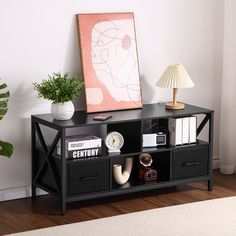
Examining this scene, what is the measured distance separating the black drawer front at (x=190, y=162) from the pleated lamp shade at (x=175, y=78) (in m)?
0.47

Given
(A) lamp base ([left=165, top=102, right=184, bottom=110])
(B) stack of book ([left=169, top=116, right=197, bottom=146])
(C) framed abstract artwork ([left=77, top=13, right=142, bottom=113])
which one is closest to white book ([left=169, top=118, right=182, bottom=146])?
(B) stack of book ([left=169, top=116, right=197, bottom=146])

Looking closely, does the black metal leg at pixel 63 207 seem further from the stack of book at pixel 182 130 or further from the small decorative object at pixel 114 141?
the stack of book at pixel 182 130

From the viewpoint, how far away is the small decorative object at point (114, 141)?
473cm

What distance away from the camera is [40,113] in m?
4.82

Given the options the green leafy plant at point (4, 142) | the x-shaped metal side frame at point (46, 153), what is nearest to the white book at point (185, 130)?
the x-shaped metal side frame at point (46, 153)

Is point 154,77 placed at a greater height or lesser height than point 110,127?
greater

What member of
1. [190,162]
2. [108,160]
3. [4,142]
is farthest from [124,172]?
[4,142]

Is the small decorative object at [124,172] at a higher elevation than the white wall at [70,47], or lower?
lower

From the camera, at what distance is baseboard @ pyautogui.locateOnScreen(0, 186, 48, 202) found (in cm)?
478

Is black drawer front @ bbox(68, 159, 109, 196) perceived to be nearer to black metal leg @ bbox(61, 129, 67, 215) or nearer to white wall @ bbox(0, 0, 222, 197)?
black metal leg @ bbox(61, 129, 67, 215)

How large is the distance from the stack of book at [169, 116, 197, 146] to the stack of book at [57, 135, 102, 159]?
583mm

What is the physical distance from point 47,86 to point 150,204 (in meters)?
1.10

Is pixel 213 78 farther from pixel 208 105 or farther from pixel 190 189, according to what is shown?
pixel 190 189

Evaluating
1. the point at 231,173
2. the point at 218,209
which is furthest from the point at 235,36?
the point at 218,209
